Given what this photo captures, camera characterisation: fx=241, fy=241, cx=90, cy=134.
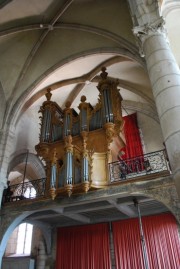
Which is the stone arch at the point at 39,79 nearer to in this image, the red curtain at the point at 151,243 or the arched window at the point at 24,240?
the red curtain at the point at 151,243

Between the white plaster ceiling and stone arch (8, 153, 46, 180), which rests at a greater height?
the white plaster ceiling

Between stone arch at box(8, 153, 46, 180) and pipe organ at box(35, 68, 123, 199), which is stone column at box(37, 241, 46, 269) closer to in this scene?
stone arch at box(8, 153, 46, 180)

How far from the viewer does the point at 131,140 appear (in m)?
11.7

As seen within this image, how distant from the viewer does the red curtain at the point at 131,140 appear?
11.3 metres

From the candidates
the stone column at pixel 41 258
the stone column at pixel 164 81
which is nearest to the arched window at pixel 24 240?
the stone column at pixel 41 258

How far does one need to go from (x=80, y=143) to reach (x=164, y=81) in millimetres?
5130

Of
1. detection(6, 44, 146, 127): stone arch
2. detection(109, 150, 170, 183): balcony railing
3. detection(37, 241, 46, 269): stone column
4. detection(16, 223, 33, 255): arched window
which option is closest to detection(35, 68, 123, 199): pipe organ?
detection(109, 150, 170, 183): balcony railing

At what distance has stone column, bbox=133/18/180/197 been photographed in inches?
143

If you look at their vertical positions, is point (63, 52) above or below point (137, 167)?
above

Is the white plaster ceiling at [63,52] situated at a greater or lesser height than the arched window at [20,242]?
greater

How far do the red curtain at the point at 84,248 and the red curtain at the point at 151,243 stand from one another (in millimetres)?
547

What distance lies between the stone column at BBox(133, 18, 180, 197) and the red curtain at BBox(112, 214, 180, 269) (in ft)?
22.6

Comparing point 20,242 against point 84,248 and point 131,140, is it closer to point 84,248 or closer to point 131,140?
point 84,248

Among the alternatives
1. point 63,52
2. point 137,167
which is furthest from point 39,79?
point 137,167
